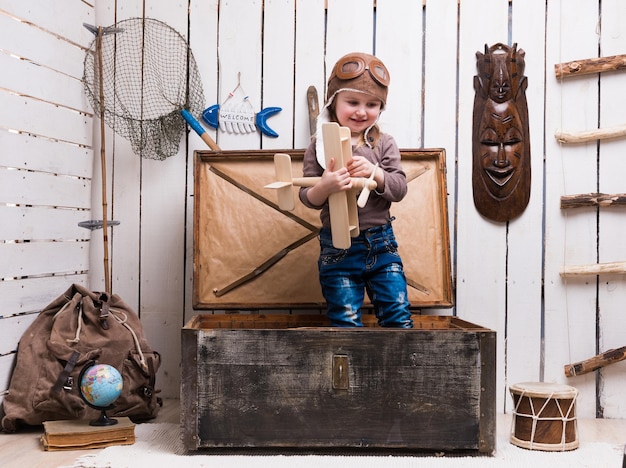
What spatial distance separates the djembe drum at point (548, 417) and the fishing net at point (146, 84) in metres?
1.63

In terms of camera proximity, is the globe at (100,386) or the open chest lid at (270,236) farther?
the open chest lid at (270,236)

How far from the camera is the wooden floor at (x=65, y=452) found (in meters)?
2.13

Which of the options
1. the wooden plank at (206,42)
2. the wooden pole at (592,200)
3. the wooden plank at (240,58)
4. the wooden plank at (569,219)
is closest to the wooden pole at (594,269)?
the wooden plank at (569,219)

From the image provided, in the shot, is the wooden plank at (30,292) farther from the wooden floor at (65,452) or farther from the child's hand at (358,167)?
the child's hand at (358,167)

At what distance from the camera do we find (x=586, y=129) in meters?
2.83

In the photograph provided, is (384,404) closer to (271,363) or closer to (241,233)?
(271,363)

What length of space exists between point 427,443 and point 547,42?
161cm

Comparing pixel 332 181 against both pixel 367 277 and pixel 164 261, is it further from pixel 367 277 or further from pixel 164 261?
pixel 164 261

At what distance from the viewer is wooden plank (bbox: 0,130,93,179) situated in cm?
254

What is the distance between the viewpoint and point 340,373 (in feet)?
7.20

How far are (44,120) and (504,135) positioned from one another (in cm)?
171

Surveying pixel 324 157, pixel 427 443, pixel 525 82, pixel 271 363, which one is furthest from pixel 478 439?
pixel 525 82

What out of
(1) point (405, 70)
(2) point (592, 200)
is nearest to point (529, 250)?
(2) point (592, 200)

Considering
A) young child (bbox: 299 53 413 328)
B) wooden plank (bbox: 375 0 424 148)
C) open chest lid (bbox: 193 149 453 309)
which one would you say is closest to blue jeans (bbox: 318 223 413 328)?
young child (bbox: 299 53 413 328)
